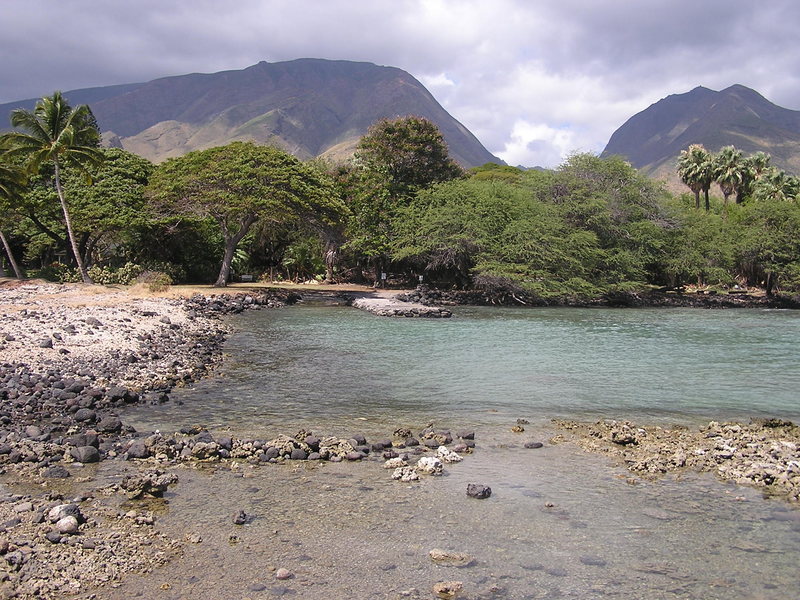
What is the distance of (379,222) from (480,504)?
118 ft

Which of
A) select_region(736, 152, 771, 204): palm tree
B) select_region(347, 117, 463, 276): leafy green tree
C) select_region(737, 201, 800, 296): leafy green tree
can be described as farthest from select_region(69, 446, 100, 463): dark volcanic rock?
select_region(736, 152, 771, 204): palm tree

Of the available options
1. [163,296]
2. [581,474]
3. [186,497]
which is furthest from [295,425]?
[163,296]

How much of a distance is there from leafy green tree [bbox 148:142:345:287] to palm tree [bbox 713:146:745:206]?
41.2 m

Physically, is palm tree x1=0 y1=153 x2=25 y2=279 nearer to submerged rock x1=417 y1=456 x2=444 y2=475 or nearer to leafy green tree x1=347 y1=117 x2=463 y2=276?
leafy green tree x1=347 y1=117 x2=463 y2=276

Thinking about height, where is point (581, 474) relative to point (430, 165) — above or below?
below

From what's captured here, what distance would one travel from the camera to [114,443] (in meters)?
9.21

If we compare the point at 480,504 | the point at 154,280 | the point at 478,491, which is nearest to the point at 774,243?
the point at 154,280

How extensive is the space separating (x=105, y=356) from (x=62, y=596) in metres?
11.1

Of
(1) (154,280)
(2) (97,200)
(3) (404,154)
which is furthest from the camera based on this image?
(3) (404,154)

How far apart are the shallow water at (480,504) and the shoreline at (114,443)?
0.42m

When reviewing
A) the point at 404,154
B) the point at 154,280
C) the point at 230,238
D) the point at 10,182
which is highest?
the point at 404,154

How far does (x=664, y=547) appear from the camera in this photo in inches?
255

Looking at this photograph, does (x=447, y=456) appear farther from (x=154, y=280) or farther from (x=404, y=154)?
(x=404, y=154)

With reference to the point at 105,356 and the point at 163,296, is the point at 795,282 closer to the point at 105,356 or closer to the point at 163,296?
the point at 163,296
